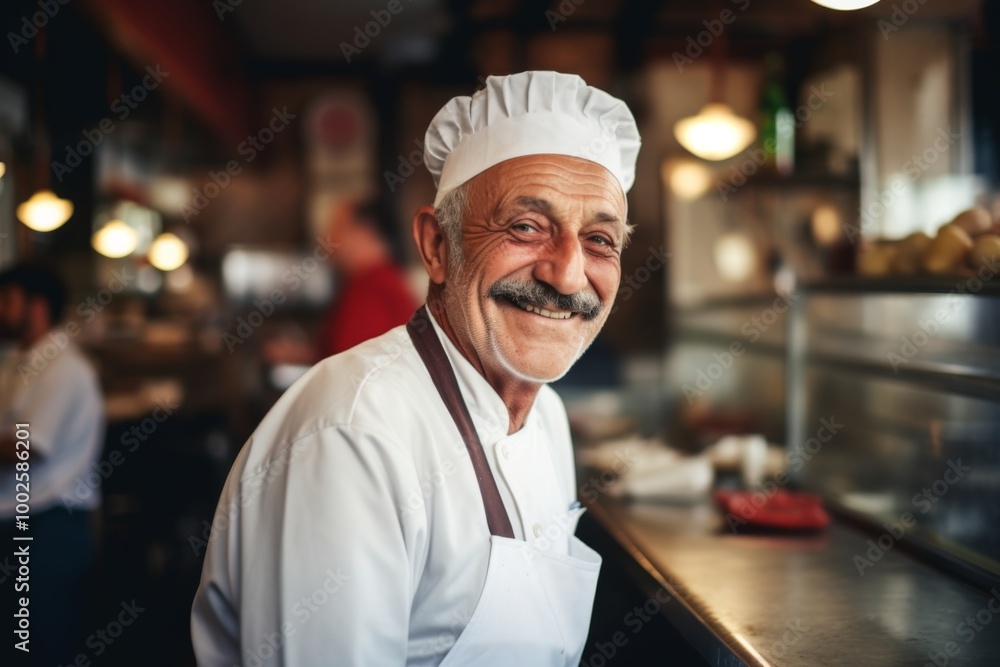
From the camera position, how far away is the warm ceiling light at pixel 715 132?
4.05m

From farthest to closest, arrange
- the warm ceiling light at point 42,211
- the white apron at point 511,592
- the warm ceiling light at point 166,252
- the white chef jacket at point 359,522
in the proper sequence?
the warm ceiling light at point 166,252 → the warm ceiling light at point 42,211 → the white apron at point 511,592 → the white chef jacket at point 359,522

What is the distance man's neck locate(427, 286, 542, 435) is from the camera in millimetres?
1377

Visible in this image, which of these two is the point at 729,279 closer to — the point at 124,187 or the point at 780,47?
the point at 780,47

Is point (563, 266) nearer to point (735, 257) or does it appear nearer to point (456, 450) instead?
point (456, 450)

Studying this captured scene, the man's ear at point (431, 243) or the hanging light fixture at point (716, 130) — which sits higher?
the hanging light fixture at point (716, 130)

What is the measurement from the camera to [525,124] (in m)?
1.33

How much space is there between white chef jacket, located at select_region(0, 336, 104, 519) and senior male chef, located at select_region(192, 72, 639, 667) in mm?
2161

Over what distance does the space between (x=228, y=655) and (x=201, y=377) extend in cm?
557

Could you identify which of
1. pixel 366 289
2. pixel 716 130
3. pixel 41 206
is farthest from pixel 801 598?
pixel 41 206

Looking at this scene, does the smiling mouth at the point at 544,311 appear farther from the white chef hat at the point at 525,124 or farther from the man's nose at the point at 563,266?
the white chef hat at the point at 525,124

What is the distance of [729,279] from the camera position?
5.07m

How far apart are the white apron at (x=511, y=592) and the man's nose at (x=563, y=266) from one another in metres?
0.23

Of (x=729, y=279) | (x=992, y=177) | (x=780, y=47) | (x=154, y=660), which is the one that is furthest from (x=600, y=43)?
(x=154, y=660)

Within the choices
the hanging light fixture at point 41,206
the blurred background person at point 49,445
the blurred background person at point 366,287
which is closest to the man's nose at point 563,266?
the blurred background person at point 366,287
